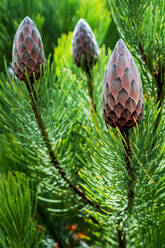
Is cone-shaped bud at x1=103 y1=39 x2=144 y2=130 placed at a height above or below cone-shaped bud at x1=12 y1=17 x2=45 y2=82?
below

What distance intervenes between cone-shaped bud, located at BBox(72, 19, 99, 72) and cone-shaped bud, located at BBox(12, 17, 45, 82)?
0.12 metres

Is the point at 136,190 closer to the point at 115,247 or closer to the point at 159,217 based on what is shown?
the point at 159,217

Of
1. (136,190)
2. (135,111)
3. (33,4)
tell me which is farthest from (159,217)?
(33,4)

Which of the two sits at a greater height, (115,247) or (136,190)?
(136,190)

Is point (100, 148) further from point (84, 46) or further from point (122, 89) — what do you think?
point (84, 46)

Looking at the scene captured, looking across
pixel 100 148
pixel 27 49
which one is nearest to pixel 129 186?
pixel 100 148

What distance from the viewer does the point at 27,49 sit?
0.36m

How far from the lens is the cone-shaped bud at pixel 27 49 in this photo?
36 centimetres

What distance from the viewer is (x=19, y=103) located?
1.40ft

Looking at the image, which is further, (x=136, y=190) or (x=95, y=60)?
(x=95, y=60)

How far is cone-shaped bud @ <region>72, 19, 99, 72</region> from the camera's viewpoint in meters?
0.48

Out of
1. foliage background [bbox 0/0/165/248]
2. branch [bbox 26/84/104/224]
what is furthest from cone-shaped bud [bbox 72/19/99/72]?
branch [bbox 26/84/104/224]

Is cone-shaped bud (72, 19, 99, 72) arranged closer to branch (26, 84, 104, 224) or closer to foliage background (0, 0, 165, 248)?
foliage background (0, 0, 165, 248)

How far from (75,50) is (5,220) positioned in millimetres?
280
